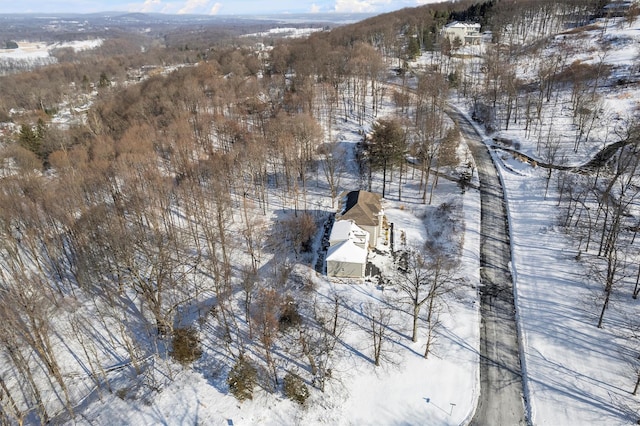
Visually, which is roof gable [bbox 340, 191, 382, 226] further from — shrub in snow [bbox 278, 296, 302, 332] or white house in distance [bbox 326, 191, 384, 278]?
shrub in snow [bbox 278, 296, 302, 332]

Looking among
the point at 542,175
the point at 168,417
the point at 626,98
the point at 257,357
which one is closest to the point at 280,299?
the point at 257,357

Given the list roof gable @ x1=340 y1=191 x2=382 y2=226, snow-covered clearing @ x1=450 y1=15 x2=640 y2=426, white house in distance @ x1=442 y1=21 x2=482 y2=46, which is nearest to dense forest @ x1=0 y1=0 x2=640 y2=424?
snow-covered clearing @ x1=450 y1=15 x2=640 y2=426

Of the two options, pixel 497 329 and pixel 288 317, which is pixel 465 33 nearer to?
pixel 497 329

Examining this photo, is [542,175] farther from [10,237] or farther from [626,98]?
[10,237]

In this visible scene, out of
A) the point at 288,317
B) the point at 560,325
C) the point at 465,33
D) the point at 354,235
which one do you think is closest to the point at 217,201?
the point at 354,235

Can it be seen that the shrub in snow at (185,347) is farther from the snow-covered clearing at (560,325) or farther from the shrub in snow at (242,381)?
the snow-covered clearing at (560,325)

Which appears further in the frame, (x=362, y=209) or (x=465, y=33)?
(x=465, y=33)
